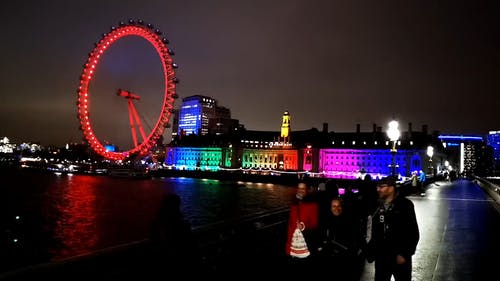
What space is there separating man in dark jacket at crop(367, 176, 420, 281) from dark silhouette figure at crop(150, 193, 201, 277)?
230 centimetres

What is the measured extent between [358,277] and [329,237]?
1.05 metres

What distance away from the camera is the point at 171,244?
16.2ft

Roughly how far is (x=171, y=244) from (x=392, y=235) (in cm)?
268

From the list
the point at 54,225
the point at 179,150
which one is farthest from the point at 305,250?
the point at 179,150

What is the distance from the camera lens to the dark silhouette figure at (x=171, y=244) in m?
4.96

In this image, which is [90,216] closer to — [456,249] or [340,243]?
[456,249]

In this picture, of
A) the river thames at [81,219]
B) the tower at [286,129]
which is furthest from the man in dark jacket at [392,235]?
the tower at [286,129]

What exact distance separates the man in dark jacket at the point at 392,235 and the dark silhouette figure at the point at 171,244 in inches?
90.7

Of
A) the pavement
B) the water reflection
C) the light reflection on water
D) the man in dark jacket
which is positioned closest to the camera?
the man in dark jacket

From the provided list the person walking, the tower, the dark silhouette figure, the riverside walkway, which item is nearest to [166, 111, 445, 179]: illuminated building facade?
the tower

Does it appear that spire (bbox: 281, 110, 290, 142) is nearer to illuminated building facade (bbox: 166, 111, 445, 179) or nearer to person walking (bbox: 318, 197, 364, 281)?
illuminated building facade (bbox: 166, 111, 445, 179)

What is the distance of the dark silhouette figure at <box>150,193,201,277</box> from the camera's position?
4.96 meters

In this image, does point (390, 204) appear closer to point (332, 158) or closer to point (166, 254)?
point (166, 254)

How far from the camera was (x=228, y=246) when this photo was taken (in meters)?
8.17
